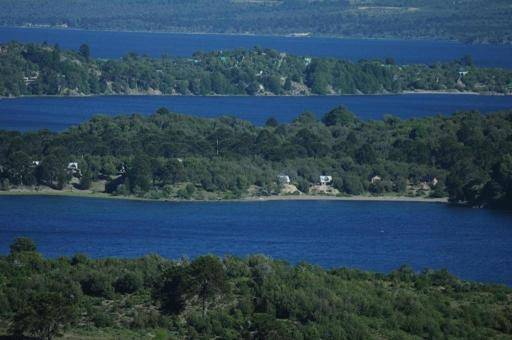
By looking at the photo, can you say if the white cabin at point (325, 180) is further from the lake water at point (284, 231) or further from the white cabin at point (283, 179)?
the lake water at point (284, 231)

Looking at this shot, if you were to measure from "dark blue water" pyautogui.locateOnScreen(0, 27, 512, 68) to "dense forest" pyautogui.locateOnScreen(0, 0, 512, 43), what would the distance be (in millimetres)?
3918

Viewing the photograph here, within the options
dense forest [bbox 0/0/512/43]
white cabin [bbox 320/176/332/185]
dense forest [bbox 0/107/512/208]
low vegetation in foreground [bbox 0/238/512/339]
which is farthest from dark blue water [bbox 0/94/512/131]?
dense forest [bbox 0/0/512/43]

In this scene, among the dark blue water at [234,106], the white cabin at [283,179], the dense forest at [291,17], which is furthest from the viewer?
the dense forest at [291,17]

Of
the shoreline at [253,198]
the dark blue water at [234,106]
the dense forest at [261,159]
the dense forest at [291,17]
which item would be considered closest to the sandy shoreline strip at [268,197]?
the shoreline at [253,198]

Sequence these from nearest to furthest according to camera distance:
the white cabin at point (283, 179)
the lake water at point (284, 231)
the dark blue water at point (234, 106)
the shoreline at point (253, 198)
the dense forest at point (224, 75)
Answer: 1. the lake water at point (284, 231)
2. the shoreline at point (253, 198)
3. the white cabin at point (283, 179)
4. the dark blue water at point (234, 106)
5. the dense forest at point (224, 75)

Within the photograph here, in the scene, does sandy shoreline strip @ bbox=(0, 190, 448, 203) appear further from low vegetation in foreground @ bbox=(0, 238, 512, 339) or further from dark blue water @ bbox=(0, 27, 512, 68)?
dark blue water @ bbox=(0, 27, 512, 68)

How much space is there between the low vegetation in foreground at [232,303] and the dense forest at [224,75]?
169ft

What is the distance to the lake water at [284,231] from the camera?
1455 inches

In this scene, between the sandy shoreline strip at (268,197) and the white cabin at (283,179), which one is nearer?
the sandy shoreline strip at (268,197)

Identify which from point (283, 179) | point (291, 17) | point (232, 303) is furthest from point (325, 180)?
point (291, 17)

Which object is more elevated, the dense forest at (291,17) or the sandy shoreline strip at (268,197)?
the sandy shoreline strip at (268,197)

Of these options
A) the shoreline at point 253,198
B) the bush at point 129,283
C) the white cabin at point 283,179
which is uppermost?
the bush at point 129,283

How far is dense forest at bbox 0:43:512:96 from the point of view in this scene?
82.2m

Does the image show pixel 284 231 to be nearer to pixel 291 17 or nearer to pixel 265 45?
pixel 265 45
